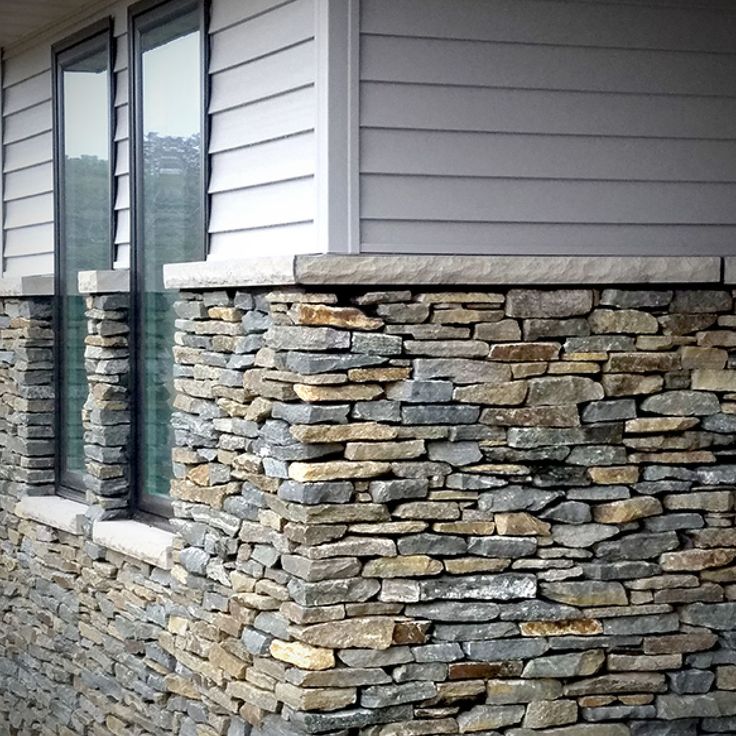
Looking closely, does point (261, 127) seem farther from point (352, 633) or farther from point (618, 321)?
point (352, 633)

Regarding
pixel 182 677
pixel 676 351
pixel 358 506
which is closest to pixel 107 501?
pixel 182 677

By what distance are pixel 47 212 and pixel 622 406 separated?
3.68 m

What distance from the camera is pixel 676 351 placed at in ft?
16.6

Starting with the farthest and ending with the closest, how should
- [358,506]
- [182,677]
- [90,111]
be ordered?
[90,111] → [182,677] → [358,506]

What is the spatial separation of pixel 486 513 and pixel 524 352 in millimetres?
497

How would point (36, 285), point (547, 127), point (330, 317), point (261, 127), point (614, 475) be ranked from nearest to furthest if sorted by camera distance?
point (330, 317) → point (614, 475) → point (547, 127) → point (261, 127) → point (36, 285)

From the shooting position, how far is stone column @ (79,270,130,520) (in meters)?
6.72

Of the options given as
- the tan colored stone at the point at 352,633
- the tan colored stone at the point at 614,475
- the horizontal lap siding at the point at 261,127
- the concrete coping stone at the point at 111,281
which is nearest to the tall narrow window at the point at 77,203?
the concrete coping stone at the point at 111,281

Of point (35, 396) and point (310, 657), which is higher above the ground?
point (35, 396)

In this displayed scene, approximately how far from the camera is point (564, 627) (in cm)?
498

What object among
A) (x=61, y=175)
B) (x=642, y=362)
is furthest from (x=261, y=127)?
(x=61, y=175)

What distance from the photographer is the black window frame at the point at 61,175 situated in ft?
22.5

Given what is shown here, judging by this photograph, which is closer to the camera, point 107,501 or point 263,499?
point 263,499

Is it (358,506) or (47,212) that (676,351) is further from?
(47,212)
